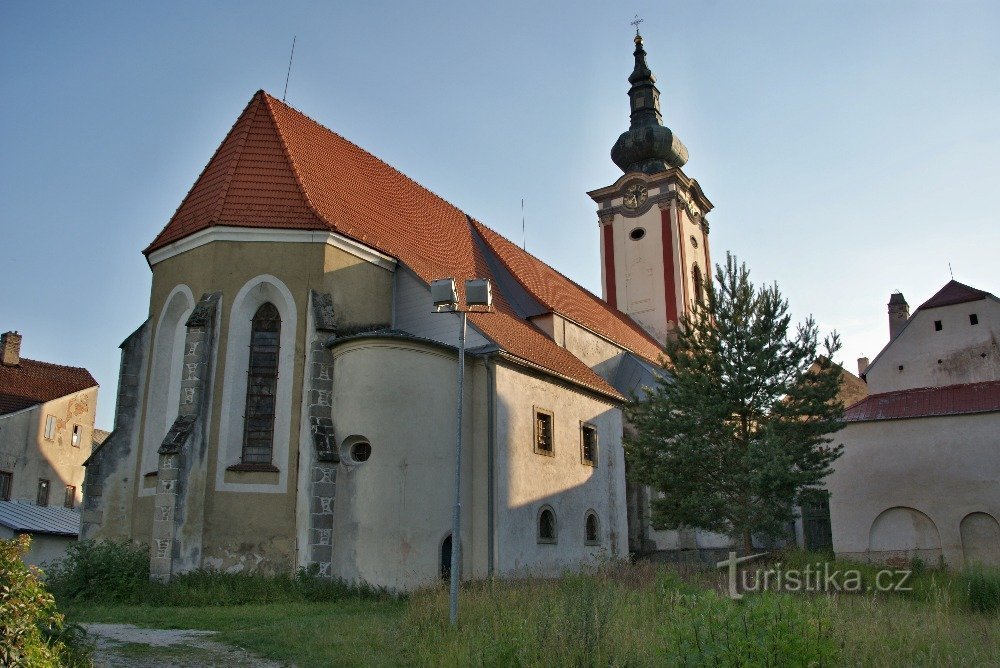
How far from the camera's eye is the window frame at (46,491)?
31031 mm

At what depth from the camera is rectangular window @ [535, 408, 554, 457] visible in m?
18.5

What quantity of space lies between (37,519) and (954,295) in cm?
2822

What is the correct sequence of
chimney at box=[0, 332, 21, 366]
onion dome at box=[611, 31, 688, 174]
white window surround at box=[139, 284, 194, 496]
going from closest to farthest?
white window surround at box=[139, 284, 194, 496]
chimney at box=[0, 332, 21, 366]
onion dome at box=[611, 31, 688, 174]

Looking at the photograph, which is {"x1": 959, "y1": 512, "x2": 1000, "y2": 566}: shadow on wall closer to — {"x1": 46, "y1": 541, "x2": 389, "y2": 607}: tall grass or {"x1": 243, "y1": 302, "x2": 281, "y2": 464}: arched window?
{"x1": 46, "y1": 541, "x2": 389, "y2": 607}: tall grass

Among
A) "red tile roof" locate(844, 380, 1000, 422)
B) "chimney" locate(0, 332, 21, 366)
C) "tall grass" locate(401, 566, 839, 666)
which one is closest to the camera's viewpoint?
"tall grass" locate(401, 566, 839, 666)

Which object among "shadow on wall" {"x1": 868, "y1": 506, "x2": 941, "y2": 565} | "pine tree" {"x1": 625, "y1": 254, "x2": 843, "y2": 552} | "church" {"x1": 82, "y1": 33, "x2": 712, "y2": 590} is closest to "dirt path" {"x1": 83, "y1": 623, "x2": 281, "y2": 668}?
"church" {"x1": 82, "y1": 33, "x2": 712, "y2": 590}

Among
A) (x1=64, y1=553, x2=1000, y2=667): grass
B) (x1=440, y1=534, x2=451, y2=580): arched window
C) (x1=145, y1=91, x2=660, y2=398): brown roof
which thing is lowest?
(x1=64, y1=553, x2=1000, y2=667): grass

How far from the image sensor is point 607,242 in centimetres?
3519

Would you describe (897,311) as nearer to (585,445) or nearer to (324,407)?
(585,445)

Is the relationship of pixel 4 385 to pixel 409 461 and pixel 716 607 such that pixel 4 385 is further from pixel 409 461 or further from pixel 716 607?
pixel 716 607

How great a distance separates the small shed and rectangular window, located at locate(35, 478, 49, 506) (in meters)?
3.01

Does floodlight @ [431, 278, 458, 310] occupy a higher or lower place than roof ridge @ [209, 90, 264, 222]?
lower

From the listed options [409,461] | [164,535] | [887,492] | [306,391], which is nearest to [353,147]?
[306,391]

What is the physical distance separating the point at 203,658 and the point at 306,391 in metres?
7.81
